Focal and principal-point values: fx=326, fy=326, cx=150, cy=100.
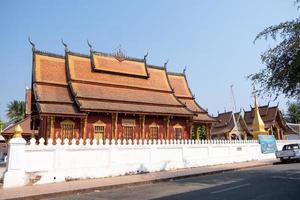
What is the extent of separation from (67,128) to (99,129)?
2344mm

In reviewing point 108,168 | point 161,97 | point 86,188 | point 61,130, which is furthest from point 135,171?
point 161,97

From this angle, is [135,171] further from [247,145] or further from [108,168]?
[247,145]

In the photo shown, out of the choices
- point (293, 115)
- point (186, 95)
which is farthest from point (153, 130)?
point (293, 115)

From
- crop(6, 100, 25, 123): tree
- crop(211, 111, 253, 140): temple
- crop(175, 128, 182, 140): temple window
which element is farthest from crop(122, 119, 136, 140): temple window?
crop(6, 100, 25, 123): tree

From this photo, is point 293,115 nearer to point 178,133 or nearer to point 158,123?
point 178,133

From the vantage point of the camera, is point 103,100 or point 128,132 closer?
point 103,100

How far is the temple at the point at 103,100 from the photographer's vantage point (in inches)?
865

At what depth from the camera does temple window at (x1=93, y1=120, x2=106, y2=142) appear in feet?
76.2

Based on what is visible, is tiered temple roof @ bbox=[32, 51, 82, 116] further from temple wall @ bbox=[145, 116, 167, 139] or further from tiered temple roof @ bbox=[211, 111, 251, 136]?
tiered temple roof @ bbox=[211, 111, 251, 136]

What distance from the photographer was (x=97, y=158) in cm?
1522

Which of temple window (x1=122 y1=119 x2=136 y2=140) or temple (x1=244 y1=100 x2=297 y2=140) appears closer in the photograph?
temple window (x1=122 y1=119 x2=136 y2=140)

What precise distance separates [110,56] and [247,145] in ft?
44.9

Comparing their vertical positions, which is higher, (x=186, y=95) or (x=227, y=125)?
(x=186, y=95)

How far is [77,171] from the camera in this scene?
47.0 ft
